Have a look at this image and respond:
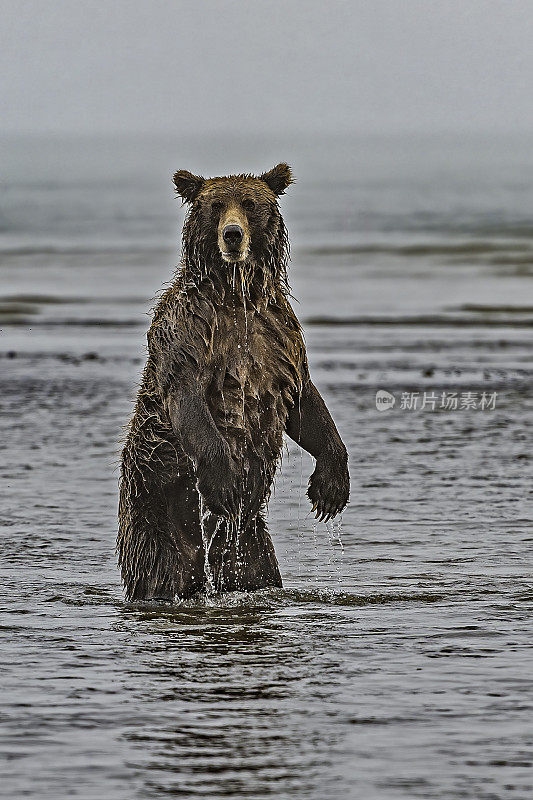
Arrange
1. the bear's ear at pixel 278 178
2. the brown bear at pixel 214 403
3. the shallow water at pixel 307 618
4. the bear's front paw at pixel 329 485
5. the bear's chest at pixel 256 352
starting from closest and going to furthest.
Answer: the shallow water at pixel 307 618, the brown bear at pixel 214 403, the bear's chest at pixel 256 352, the bear's ear at pixel 278 178, the bear's front paw at pixel 329 485

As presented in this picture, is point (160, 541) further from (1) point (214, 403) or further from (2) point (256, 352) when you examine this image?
(2) point (256, 352)

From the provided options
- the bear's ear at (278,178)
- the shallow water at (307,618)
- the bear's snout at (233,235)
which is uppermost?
the bear's ear at (278,178)

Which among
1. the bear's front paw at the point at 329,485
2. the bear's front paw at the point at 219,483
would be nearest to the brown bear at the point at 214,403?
the bear's front paw at the point at 219,483

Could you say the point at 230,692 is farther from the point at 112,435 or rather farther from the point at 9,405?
the point at 9,405

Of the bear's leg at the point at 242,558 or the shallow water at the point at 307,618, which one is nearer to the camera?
the shallow water at the point at 307,618

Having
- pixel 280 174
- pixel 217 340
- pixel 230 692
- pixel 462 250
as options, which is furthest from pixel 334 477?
pixel 462 250

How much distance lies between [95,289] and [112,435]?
1357cm

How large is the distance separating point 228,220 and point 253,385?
69 cm

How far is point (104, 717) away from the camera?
195 inches

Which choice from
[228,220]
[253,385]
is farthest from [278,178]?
[253,385]

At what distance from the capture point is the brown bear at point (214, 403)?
6.29 metres

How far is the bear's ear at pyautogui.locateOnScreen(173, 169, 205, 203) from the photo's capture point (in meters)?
6.52

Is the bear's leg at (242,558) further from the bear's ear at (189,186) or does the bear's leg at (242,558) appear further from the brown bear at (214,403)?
the bear's ear at (189,186)

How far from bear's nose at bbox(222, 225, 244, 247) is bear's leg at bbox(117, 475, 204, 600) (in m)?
1.04
